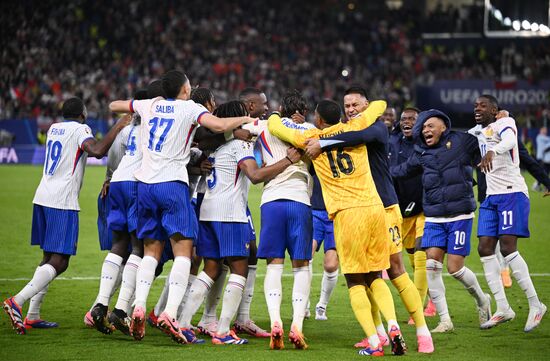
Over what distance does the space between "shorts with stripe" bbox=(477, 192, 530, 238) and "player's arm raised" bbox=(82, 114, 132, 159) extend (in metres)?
3.91

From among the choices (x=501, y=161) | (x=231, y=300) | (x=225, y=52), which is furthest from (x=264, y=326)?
(x=225, y=52)

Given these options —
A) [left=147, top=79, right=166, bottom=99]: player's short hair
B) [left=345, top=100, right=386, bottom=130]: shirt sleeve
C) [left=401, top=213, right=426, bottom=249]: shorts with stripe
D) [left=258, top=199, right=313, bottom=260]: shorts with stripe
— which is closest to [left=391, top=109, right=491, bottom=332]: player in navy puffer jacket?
[left=401, top=213, right=426, bottom=249]: shorts with stripe

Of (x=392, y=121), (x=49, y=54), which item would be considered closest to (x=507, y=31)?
(x=49, y=54)

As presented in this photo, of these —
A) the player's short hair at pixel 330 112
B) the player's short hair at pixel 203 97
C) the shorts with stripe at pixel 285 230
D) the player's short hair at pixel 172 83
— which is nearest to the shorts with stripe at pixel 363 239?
the shorts with stripe at pixel 285 230

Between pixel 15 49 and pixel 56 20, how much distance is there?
3263 mm

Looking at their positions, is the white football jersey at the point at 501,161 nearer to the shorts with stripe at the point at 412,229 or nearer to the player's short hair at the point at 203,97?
the shorts with stripe at the point at 412,229

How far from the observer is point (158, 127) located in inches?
317

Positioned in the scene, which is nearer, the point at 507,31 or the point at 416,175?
the point at 416,175

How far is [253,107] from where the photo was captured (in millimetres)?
9102

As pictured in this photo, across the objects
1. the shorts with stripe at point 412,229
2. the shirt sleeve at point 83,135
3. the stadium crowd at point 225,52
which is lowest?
the shorts with stripe at point 412,229

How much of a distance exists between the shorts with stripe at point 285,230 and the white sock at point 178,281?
0.71 metres

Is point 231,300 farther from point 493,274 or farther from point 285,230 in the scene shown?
point 493,274

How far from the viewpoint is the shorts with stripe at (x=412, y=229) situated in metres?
10.2

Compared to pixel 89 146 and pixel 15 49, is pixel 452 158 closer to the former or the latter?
pixel 89 146
